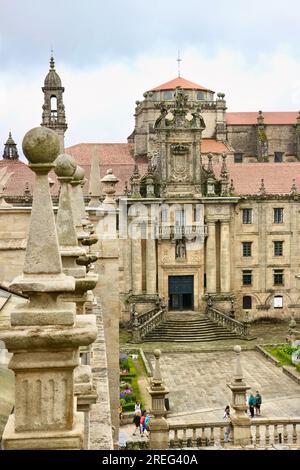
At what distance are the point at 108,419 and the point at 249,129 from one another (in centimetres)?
6930

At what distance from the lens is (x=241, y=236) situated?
62.6m

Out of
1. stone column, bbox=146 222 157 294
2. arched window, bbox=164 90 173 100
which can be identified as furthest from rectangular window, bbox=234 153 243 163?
stone column, bbox=146 222 157 294

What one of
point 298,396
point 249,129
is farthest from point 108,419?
point 249,129

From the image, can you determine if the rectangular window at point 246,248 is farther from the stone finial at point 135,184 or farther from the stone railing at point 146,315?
the stone finial at point 135,184

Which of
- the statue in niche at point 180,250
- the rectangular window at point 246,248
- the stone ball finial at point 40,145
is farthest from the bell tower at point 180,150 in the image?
the stone ball finial at point 40,145

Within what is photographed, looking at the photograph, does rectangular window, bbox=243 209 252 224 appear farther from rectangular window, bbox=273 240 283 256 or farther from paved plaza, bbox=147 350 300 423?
paved plaza, bbox=147 350 300 423

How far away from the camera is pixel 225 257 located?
61.4 meters

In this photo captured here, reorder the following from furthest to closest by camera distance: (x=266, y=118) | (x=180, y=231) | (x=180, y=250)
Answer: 1. (x=266, y=118)
2. (x=180, y=250)
3. (x=180, y=231)

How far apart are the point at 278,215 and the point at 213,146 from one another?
1237cm

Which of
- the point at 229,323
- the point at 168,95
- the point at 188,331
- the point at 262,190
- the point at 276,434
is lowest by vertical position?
the point at 276,434

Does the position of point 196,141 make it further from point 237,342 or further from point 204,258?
point 237,342

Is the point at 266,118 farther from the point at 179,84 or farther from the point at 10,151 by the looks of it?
the point at 10,151

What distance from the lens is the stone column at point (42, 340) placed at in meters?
6.25

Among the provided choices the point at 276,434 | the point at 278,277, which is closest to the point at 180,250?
the point at 278,277
